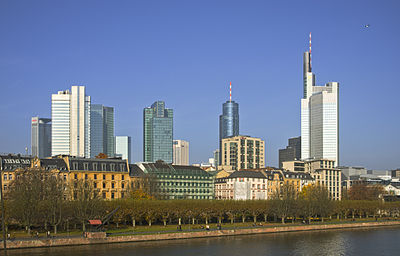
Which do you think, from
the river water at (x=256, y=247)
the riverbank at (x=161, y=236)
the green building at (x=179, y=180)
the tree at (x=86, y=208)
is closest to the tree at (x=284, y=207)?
the riverbank at (x=161, y=236)

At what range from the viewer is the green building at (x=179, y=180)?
179375 millimetres

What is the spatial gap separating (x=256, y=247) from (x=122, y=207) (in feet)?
111

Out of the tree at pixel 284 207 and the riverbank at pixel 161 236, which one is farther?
the tree at pixel 284 207

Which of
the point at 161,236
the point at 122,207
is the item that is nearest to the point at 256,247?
the point at 161,236

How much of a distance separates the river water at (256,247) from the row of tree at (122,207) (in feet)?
52.2

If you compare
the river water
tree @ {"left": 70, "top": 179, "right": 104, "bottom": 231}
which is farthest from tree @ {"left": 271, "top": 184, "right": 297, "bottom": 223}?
tree @ {"left": 70, "top": 179, "right": 104, "bottom": 231}

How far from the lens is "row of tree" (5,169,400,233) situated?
11019cm

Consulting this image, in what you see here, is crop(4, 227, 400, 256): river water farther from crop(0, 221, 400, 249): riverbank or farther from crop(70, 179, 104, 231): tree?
crop(70, 179, 104, 231): tree

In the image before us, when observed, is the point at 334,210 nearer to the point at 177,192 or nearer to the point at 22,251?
the point at 177,192

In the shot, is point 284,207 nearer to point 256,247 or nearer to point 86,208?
point 256,247

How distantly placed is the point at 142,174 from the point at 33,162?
119 ft

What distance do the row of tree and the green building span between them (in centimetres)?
1730

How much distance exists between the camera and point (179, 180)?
185875mm

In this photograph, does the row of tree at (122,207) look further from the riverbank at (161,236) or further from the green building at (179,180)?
the green building at (179,180)
